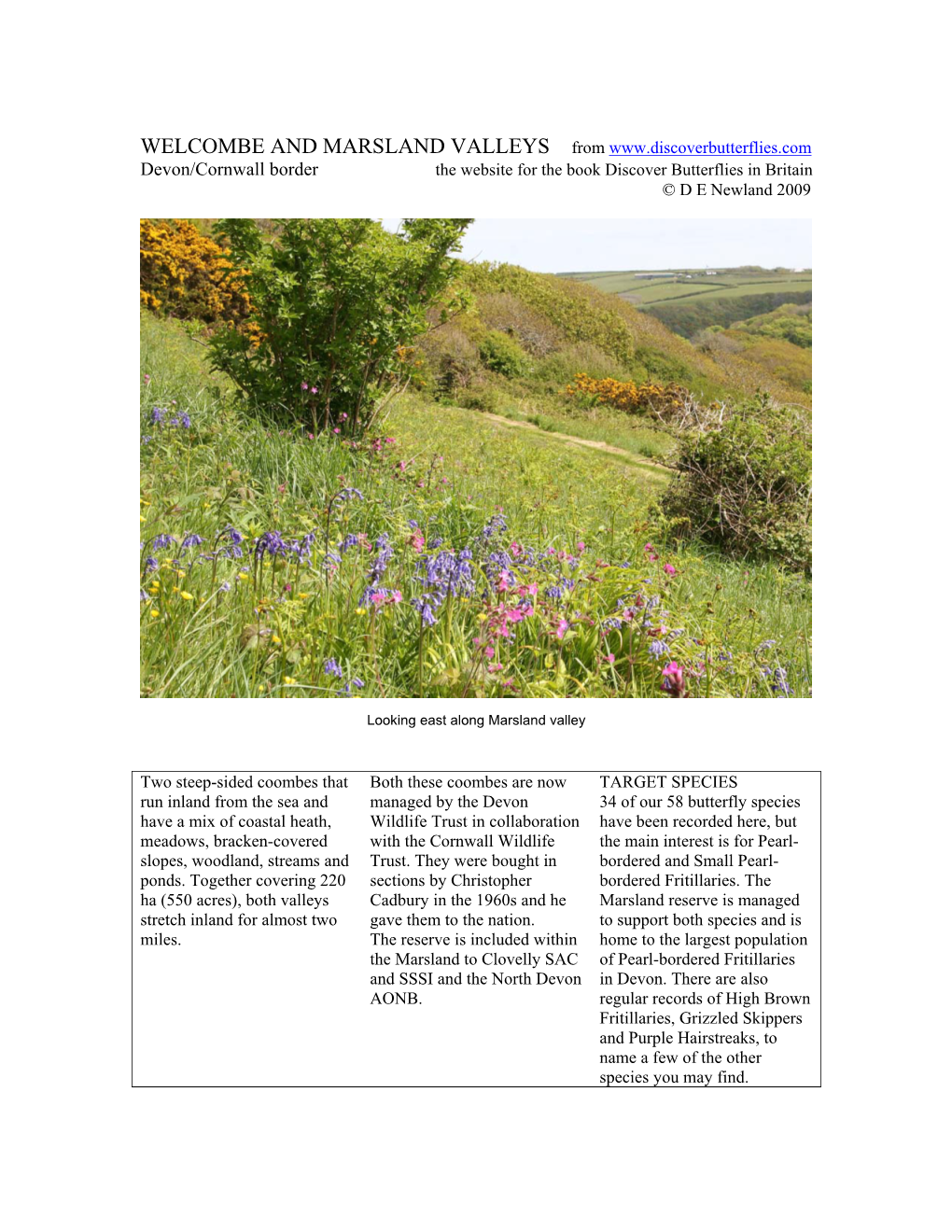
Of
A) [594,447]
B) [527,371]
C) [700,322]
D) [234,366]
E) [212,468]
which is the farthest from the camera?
[700,322]

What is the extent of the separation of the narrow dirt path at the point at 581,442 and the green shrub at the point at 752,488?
568 centimetres

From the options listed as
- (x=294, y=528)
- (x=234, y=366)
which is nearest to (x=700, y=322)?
(x=234, y=366)

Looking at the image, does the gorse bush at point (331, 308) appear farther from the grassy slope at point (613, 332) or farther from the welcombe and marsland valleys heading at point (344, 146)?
the grassy slope at point (613, 332)

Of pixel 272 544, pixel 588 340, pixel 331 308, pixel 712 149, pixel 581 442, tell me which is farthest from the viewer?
pixel 588 340

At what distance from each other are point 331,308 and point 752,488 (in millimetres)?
4326

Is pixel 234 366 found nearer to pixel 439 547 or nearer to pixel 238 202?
pixel 238 202

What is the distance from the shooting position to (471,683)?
3.42 m

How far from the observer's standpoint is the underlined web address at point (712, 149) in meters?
4.02

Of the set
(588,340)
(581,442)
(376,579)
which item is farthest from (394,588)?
(588,340)

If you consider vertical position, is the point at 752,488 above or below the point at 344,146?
below

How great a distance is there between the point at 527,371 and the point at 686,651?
23036 mm

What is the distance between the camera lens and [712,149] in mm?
4047

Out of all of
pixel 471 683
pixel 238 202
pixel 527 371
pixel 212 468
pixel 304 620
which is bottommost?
pixel 471 683

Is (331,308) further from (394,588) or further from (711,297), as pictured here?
(711,297)
